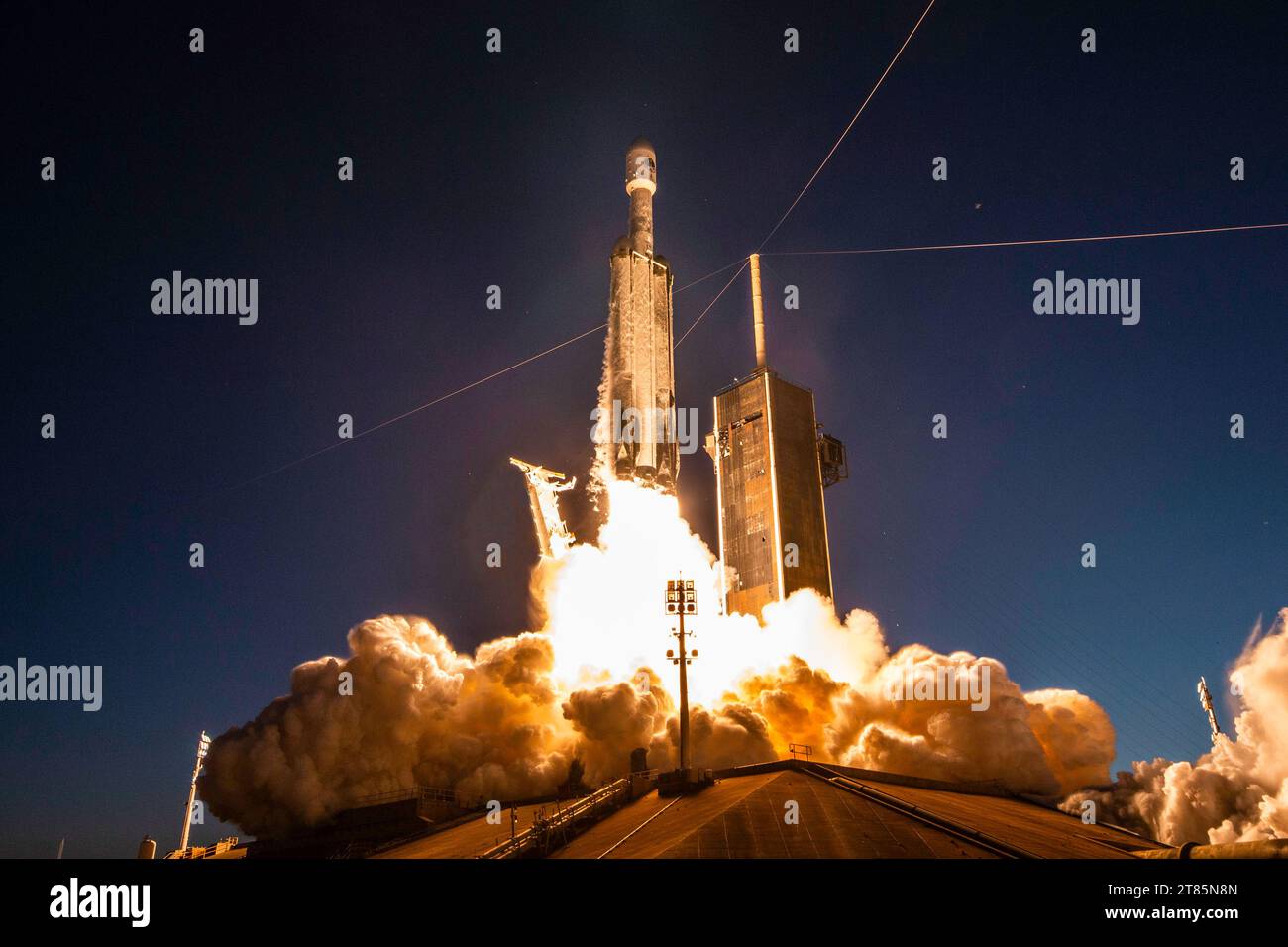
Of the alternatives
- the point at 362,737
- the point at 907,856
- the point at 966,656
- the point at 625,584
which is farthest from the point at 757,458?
the point at 907,856

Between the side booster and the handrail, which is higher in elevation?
the side booster

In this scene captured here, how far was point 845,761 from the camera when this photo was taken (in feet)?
167

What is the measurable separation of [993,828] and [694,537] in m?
32.6

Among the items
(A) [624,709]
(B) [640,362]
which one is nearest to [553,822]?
(A) [624,709]

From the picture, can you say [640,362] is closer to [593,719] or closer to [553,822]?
[593,719]

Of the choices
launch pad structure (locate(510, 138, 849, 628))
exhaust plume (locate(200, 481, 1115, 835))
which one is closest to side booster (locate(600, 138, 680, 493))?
launch pad structure (locate(510, 138, 849, 628))

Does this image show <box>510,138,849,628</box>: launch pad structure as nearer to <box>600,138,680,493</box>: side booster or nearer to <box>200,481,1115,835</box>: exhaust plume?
<box>600,138,680,493</box>: side booster

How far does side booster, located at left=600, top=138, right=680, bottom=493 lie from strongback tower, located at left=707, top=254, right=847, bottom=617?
10.1 metres

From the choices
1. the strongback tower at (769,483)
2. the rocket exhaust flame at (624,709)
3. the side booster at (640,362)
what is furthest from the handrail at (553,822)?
the strongback tower at (769,483)

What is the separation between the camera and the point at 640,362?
206 feet

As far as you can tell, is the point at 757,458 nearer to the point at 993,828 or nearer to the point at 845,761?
the point at 845,761

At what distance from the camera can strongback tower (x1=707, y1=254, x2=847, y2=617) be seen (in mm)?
69438
